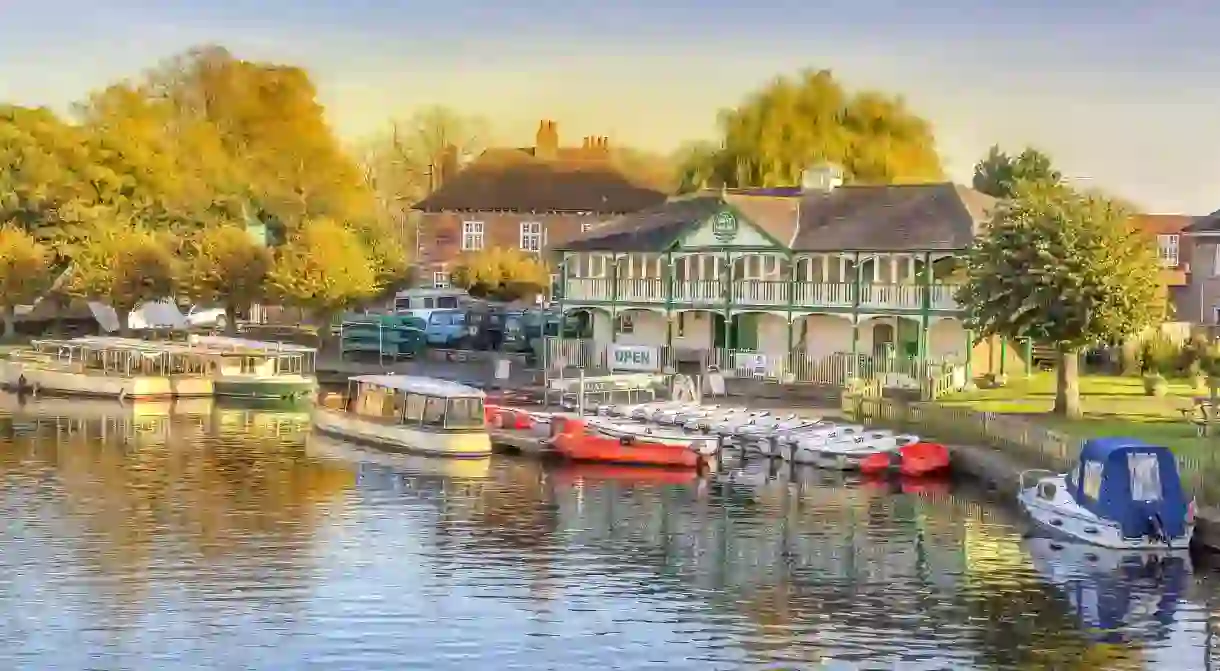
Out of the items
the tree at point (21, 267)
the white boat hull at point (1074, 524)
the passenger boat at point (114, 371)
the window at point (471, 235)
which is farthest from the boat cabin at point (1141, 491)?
the window at point (471, 235)

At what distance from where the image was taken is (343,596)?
36.1m

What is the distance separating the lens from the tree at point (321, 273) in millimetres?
89625

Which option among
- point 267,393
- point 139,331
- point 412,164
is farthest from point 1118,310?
point 412,164

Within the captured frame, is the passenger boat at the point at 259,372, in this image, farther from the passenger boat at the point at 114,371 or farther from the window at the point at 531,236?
the window at the point at 531,236

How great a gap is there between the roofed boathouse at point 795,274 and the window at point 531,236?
87.1 ft

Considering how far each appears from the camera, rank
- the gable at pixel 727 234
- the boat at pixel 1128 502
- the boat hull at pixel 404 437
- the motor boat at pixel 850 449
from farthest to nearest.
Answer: the gable at pixel 727 234 < the boat hull at pixel 404 437 < the motor boat at pixel 850 449 < the boat at pixel 1128 502

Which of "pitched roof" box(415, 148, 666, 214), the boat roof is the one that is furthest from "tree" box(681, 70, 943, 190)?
the boat roof

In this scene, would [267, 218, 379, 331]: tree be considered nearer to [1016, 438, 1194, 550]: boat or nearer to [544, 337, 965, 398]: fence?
[544, 337, 965, 398]: fence

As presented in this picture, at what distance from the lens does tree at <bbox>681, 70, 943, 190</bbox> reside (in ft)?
330

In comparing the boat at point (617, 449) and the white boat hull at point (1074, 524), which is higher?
the boat at point (617, 449)

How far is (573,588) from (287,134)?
8621 cm

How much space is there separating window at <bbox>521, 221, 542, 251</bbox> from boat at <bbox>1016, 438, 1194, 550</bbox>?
67800 millimetres

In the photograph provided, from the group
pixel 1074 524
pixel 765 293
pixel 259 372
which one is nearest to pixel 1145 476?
pixel 1074 524

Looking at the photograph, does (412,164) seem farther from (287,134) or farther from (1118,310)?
(1118,310)
